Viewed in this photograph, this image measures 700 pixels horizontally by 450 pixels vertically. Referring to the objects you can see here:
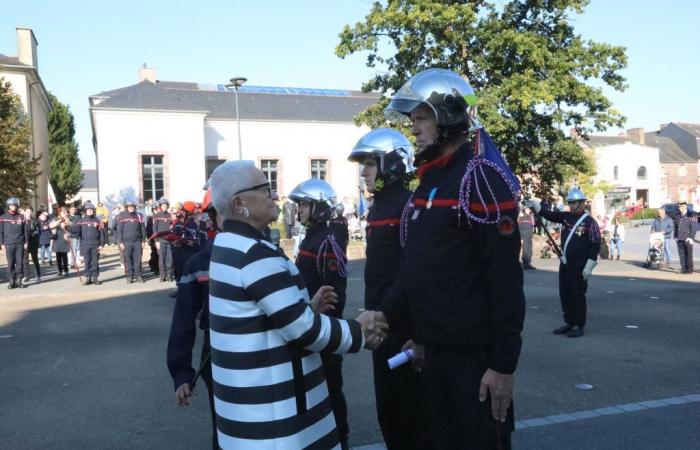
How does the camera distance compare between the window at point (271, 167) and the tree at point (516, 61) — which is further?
the window at point (271, 167)

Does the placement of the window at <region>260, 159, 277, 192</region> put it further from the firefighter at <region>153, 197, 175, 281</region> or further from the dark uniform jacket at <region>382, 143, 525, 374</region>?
the dark uniform jacket at <region>382, 143, 525, 374</region>

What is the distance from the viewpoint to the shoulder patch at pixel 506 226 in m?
2.61

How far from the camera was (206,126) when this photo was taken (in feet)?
135

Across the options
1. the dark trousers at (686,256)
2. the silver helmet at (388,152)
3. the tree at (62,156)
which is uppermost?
the tree at (62,156)

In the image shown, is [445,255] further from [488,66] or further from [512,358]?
[488,66]

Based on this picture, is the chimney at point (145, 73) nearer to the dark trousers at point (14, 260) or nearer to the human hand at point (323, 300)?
the dark trousers at point (14, 260)

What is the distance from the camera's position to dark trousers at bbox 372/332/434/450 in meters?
3.74

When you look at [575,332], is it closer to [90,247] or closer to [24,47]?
[90,247]

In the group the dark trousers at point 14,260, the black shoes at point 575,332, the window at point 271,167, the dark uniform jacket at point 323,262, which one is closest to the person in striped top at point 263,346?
the dark uniform jacket at point 323,262

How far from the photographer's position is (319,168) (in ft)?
145

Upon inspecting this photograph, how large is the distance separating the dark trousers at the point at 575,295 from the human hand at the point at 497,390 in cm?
680

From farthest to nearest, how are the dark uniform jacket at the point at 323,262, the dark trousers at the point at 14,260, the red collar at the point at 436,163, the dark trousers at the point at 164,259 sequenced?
the dark trousers at the point at 164,259 < the dark trousers at the point at 14,260 < the dark uniform jacket at the point at 323,262 < the red collar at the point at 436,163

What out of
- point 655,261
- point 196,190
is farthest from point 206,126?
point 655,261

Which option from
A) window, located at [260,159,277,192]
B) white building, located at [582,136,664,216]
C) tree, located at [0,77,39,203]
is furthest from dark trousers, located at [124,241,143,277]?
white building, located at [582,136,664,216]
